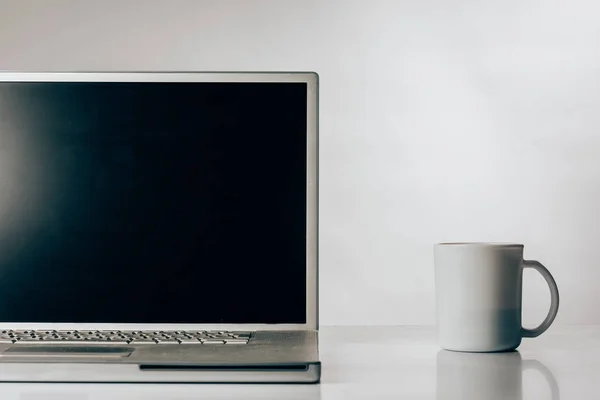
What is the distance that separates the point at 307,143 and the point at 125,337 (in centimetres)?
31

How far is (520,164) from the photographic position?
1.20 meters

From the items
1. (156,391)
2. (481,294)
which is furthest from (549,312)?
(156,391)

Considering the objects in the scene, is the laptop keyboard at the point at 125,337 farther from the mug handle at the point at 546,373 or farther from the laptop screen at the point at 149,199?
the mug handle at the point at 546,373

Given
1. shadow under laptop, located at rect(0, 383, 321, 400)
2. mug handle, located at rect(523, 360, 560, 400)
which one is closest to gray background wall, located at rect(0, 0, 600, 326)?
mug handle, located at rect(523, 360, 560, 400)

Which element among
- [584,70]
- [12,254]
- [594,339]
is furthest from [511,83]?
[12,254]

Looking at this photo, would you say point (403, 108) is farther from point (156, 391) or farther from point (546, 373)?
point (156, 391)

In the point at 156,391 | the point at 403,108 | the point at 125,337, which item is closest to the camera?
the point at 156,391

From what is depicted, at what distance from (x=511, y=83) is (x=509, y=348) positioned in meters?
0.52

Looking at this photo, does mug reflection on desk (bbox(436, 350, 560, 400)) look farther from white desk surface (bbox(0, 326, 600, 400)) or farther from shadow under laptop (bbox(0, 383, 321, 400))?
shadow under laptop (bbox(0, 383, 321, 400))

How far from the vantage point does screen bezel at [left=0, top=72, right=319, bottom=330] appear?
2.79 feet

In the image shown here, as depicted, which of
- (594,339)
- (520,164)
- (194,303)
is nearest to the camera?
(194,303)

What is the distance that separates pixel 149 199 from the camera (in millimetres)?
868

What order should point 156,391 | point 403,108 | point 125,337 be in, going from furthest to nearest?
point 403,108
point 125,337
point 156,391

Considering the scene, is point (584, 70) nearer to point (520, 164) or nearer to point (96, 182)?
point (520, 164)
